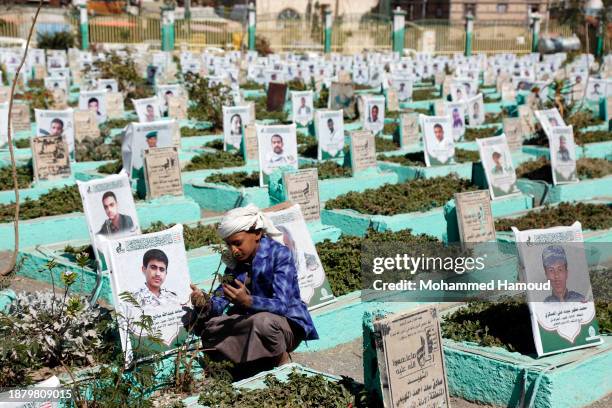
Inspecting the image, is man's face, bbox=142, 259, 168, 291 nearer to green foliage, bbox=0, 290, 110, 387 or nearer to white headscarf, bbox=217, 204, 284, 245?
green foliage, bbox=0, 290, 110, 387

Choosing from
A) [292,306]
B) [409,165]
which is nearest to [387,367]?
[292,306]

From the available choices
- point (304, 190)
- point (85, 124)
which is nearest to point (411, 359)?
point (304, 190)

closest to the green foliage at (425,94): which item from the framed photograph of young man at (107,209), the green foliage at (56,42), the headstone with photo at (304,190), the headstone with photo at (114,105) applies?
the headstone with photo at (114,105)

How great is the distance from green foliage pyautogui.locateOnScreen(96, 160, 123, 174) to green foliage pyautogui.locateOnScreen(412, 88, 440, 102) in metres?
12.5

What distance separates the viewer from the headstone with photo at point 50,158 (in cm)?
1020

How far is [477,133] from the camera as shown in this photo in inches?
623

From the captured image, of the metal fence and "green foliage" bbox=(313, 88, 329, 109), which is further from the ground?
the metal fence

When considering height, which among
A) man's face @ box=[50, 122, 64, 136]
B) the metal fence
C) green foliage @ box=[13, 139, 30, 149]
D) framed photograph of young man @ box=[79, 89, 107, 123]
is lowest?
green foliage @ box=[13, 139, 30, 149]

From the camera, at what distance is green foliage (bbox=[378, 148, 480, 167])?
12.5 meters

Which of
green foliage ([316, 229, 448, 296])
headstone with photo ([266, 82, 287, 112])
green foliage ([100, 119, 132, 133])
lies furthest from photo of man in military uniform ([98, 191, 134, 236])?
headstone with photo ([266, 82, 287, 112])

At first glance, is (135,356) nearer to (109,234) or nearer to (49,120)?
(109,234)

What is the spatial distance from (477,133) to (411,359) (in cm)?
1174

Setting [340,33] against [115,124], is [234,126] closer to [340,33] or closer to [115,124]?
[115,124]

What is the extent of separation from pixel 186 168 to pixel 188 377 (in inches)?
281
